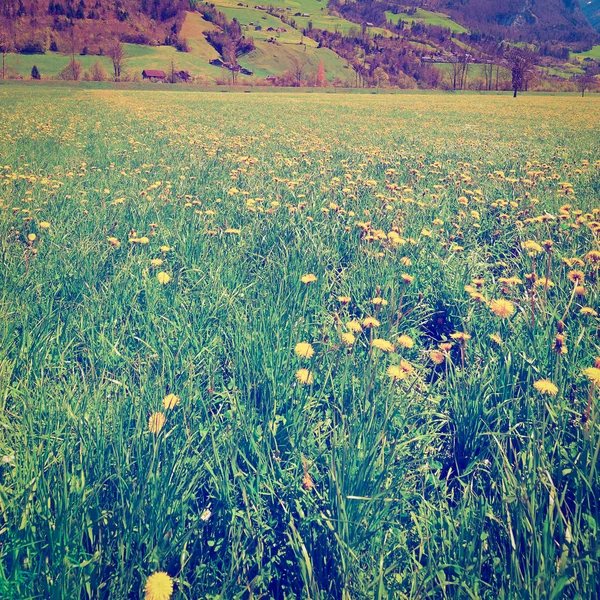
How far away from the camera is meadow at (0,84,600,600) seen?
114cm

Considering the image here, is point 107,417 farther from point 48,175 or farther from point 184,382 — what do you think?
point 48,175

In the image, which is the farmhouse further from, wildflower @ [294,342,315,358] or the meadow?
wildflower @ [294,342,315,358]

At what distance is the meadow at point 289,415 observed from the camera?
3.76ft

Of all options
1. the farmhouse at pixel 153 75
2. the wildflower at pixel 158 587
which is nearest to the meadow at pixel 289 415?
the wildflower at pixel 158 587

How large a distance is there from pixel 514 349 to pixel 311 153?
6.72 m

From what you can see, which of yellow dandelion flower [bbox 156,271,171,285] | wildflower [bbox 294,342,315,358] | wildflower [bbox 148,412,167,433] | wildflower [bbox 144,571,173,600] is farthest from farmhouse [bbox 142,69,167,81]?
Answer: wildflower [bbox 144,571,173,600]

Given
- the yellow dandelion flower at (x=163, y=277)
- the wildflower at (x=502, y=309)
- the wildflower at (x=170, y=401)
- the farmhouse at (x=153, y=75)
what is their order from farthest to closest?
the farmhouse at (x=153, y=75), the yellow dandelion flower at (x=163, y=277), the wildflower at (x=502, y=309), the wildflower at (x=170, y=401)

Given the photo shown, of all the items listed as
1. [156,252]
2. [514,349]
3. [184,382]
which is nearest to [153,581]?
[184,382]

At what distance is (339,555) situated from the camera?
3.87 ft

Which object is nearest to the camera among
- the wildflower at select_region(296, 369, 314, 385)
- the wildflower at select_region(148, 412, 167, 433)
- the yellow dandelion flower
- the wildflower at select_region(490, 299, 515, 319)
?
the wildflower at select_region(148, 412, 167, 433)

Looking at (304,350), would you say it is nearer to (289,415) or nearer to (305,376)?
(305,376)

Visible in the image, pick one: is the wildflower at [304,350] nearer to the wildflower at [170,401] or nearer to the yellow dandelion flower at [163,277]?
the wildflower at [170,401]

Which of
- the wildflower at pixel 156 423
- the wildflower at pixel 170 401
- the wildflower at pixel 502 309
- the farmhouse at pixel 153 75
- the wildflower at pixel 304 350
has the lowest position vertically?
the wildflower at pixel 170 401

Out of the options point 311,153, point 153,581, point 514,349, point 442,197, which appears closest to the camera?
point 153,581
